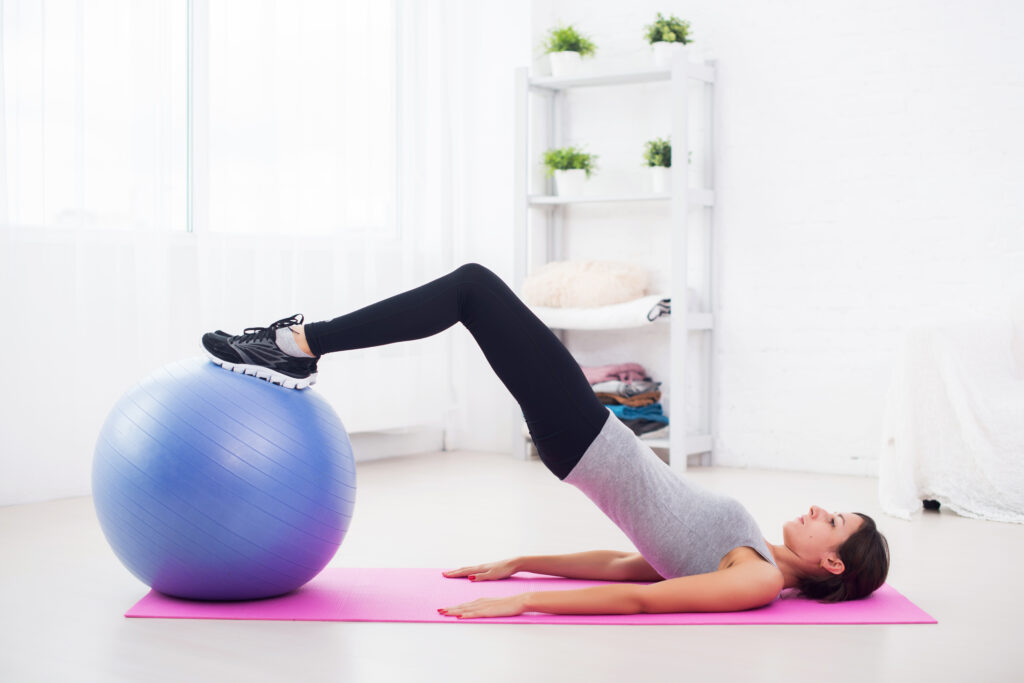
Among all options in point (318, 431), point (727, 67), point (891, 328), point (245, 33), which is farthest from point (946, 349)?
point (245, 33)

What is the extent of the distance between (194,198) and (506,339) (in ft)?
6.75

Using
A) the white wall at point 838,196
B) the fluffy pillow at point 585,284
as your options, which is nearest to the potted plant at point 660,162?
the white wall at point 838,196

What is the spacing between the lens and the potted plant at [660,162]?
14.9 feet

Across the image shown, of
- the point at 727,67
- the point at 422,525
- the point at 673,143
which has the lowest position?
the point at 422,525

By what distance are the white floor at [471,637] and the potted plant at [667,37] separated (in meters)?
2.27

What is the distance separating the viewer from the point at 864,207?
14.3ft

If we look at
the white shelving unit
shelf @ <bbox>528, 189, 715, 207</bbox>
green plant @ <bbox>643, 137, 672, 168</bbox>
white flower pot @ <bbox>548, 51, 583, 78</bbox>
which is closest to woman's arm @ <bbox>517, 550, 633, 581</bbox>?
the white shelving unit

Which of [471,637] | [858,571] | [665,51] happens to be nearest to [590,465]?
[471,637]

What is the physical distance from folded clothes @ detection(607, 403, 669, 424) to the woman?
7.25 feet

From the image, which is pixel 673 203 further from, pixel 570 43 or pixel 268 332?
pixel 268 332

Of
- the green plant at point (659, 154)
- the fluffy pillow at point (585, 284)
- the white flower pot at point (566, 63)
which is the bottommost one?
the fluffy pillow at point (585, 284)

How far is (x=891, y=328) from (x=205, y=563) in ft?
10.0

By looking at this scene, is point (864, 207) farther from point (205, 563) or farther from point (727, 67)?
point (205, 563)

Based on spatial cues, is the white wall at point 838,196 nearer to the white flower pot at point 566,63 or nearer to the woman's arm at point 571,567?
the white flower pot at point 566,63
